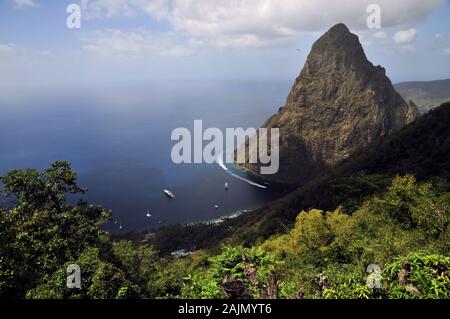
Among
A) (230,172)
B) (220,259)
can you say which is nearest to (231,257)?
(220,259)

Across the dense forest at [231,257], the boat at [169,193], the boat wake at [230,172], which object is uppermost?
the dense forest at [231,257]

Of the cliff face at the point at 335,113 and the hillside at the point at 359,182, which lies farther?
the cliff face at the point at 335,113

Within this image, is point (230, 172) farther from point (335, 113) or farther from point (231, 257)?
point (231, 257)

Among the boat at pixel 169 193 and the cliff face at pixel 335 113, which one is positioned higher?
the cliff face at pixel 335 113

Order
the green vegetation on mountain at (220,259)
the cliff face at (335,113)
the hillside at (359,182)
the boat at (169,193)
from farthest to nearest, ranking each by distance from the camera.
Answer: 1. the cliff face at (335,113)
2. the boat at (169,193)
3. the hillside at (359,182)
4. the green vegetation on mountain at (220,259)

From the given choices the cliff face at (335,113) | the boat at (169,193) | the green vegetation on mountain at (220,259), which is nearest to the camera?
the green vegetation on mountain at (220,259)

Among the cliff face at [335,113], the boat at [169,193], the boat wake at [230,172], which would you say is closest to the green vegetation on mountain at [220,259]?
the boat at [169,193]

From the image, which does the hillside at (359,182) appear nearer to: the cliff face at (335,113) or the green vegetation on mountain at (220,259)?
the green vegetation on mountain at (220,259)

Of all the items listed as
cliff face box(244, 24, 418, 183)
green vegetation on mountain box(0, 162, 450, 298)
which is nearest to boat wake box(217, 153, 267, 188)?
cliff face box(244, 24, 418, 183)

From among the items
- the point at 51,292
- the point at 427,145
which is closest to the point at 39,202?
the point at 51,292

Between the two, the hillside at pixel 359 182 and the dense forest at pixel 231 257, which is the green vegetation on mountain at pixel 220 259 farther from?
the hillside at pixel 359 182
